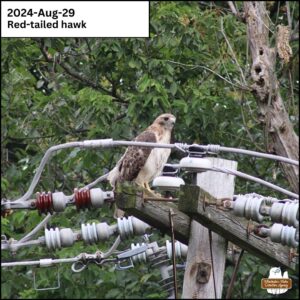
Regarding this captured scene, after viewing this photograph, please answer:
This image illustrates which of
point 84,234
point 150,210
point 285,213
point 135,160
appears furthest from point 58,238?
point 135,160

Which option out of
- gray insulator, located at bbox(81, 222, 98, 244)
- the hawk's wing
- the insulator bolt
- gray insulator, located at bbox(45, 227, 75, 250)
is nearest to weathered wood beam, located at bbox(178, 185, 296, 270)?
the insulator bolt

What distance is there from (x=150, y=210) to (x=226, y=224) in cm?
43

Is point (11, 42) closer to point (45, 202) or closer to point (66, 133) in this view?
point (66, 133)

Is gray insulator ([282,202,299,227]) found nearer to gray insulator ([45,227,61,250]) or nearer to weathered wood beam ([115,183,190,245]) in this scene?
weathered wood beam ([115,183,190,245])

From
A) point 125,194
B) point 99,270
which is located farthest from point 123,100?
point 125,194

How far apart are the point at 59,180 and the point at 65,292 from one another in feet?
4.11

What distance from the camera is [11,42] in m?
12.9

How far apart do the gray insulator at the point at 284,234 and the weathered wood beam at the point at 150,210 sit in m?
0.72

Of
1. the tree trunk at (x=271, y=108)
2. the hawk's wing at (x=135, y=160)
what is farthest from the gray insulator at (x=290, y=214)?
the tree trunk at (x=271, y=108)

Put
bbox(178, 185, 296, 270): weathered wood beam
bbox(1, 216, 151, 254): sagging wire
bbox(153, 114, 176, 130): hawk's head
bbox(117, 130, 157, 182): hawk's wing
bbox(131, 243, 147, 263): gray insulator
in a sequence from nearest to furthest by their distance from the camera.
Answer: bbox(178, 185, 296, 270): weathered wood beam
bbox(1, 216, 151, 254): sagging wire
bbox(131, 243, 147, 263): gray insulator
bbox(117, 130, 157, 182): hawk's wing
bbox(153, 114, 176, 130): hawk's head

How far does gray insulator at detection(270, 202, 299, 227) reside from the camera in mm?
6805

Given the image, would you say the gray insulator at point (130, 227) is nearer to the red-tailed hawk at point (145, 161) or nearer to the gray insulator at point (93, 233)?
the gray insulator at point (93, 233)

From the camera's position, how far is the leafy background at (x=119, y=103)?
13016mm

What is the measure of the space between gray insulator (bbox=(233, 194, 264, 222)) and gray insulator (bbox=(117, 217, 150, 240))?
1.06 metres
